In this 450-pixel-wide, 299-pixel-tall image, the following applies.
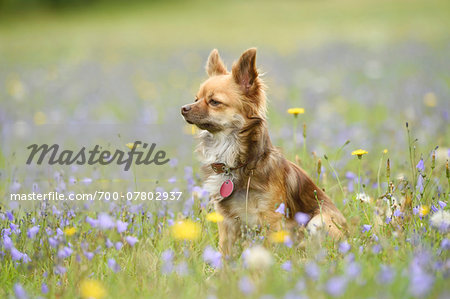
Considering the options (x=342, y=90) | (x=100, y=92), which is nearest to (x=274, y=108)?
(x=342, y=90)

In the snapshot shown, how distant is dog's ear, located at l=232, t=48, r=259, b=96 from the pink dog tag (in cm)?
72

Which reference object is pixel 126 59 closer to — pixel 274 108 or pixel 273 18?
pixel 274 108

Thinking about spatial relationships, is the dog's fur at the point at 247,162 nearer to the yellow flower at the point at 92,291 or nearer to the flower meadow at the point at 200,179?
the flower meadow at the point at 200,179

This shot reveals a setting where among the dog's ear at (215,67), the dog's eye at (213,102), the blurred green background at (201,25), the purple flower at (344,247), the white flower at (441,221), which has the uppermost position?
the dog's ear at (215,67)

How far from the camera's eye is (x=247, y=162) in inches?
149

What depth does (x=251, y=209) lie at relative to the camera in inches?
142

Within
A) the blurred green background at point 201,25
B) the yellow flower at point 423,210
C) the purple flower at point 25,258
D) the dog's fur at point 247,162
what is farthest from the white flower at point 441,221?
the blurred green background at point 201,25

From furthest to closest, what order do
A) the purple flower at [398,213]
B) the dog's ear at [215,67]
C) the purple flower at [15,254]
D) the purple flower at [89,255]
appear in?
the dog's ear at [215,67]
the purple flower at [398,213]
the purple flower at [15,254]
the purple flower at [89,255]

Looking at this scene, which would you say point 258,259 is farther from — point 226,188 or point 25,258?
point 25,258

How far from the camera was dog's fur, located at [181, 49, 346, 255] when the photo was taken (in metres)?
3.63

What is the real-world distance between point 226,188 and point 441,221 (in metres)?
1.49

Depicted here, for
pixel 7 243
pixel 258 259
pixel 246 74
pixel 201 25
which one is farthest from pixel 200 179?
pixel 201 25

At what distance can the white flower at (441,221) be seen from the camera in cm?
285

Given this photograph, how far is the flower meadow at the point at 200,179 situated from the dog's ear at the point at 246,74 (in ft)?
1.80
